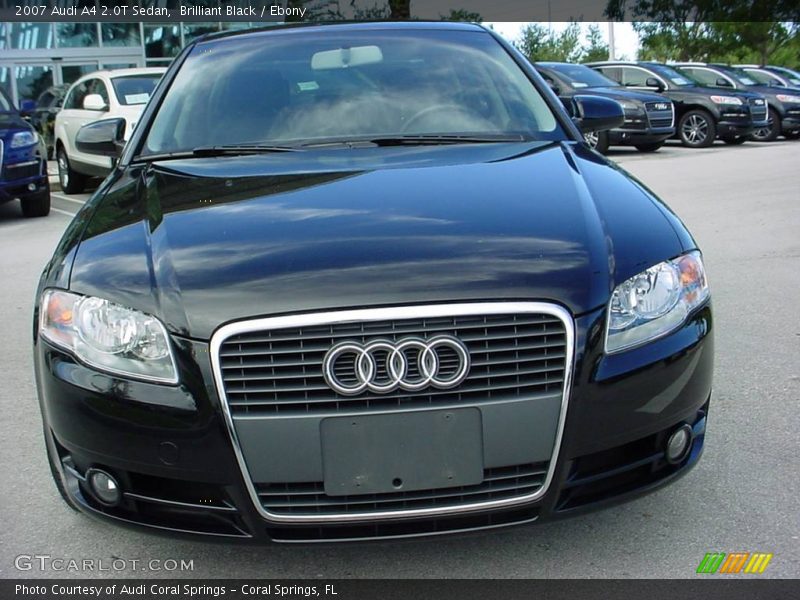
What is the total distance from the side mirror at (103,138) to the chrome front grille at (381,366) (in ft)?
8.43

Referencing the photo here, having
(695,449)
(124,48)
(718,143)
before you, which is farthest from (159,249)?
(124,48)

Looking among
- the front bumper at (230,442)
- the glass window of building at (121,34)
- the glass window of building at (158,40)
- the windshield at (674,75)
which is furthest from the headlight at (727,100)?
the front bumper at (230,442)

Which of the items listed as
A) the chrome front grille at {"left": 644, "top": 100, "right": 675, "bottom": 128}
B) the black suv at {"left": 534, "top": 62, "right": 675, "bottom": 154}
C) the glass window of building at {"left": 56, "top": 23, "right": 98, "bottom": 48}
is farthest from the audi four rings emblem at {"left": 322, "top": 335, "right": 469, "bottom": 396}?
the glass window of building at {"left": 56, "top": 23, "right": 98, "bottom": 48}

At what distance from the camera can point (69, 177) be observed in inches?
553

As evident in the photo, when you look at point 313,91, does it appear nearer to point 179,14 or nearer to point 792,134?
point 792,134

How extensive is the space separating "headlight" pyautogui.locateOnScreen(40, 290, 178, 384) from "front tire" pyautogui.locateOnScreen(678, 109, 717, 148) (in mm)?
18046

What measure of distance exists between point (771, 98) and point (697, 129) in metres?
2.78

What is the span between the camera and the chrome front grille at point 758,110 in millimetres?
19484

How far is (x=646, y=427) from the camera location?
2.62m

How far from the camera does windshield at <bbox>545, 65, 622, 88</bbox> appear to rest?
17.8 m

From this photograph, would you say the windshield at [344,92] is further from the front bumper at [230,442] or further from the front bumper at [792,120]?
the front bumper at [792,120]

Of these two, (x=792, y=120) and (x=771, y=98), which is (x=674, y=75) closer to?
(x=771, y=98)

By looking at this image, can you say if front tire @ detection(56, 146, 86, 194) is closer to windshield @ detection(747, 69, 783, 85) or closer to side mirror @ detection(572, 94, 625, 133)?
side mirror @ detection(572, 94, 625, 133)

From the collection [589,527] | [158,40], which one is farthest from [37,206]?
[158,40]
